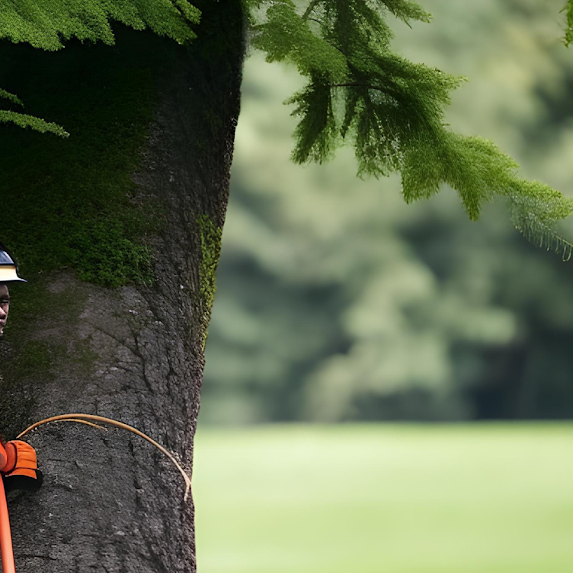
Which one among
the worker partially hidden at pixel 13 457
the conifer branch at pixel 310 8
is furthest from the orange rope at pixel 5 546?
the conifer branch at pixel 310 8

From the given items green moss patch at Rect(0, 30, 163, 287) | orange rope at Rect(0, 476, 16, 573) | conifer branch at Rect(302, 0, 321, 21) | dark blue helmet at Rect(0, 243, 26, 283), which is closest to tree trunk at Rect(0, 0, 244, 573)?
green moss patch at Rect(0, 30, 163, 287)

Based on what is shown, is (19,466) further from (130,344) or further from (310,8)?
(310,8)

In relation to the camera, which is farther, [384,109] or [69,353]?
[384,109]

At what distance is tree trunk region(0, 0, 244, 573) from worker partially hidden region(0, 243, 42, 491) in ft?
0.14

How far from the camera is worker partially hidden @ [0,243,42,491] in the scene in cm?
140

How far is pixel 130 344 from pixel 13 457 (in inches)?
17.6

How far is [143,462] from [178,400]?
0.82 feet

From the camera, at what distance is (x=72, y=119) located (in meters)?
2.07

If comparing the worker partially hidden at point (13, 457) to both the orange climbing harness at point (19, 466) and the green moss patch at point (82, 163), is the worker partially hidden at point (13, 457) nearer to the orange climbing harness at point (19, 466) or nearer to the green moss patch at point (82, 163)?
the orange climbing harness at point (19, 466)

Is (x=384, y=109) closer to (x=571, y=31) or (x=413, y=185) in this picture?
(x=413, y=185)

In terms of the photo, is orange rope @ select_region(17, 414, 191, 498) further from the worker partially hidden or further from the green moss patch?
the green moss patch

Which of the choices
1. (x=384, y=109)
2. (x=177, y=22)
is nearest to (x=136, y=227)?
(x=177, y=22)

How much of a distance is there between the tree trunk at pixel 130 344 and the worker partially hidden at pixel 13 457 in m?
0.04

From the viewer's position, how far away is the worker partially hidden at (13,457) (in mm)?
1397
